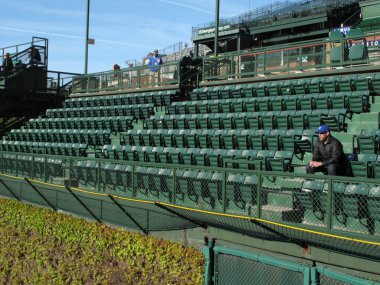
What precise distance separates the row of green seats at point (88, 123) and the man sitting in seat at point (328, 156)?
8635 mm

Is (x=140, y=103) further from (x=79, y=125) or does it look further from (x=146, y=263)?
(x=146, y=263)

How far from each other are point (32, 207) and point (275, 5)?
33.4 metres

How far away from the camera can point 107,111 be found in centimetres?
1728

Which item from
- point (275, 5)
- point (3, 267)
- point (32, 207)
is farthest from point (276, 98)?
point (275, 5)

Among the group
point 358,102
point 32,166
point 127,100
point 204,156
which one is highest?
point 127,100

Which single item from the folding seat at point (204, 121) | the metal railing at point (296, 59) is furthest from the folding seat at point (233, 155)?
the metal railing at point (296, 59)

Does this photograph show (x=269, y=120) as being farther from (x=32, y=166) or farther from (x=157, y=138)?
(x=32, y=166)

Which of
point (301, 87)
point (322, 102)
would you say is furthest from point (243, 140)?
point (301, 87)

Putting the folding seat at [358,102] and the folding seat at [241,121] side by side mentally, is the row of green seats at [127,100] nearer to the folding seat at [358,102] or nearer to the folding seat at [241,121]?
the folding seat at [241,121]

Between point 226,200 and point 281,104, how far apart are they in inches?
196

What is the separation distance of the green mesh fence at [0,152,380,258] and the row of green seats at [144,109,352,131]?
1849mm

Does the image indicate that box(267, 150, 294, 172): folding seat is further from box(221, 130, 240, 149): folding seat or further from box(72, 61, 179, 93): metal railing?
box(72, 61, 179, 93): metal railing

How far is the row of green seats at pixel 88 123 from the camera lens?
15617 mm

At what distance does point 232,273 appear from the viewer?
7.57 m
